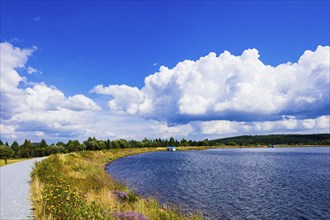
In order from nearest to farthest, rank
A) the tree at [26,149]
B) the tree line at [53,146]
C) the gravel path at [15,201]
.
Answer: the gravel path at [15,201]
the tree line at [53,146]
the tree at [26,149]

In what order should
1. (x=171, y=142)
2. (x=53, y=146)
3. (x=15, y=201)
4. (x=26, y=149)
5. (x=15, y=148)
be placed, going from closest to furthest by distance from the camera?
(x=15, y=201), (x=26, y=149), (x=15, y=148), (x=53, y=146), (x=171, y=142)

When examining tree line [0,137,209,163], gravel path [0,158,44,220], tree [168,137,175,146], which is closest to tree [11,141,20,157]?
tree line [0,137,209,163]

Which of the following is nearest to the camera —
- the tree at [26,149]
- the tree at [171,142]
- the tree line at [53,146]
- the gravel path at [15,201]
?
the gravel path at [15,201]

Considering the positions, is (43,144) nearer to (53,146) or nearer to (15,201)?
(53,146)

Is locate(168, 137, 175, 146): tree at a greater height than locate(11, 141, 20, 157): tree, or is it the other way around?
locate(11, 141, 20, 157): tree

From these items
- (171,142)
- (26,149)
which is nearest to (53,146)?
(26,149)

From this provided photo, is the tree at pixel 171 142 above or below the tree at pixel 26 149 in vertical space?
below

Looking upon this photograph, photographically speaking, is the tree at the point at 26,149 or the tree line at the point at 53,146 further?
the tree at the point at 26,149

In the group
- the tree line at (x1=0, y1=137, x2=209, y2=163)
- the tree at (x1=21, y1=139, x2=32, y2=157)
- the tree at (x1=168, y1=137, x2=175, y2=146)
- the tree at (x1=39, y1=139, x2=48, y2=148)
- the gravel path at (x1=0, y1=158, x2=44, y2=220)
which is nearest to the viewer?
the gravel path at (x1=0, y1=158, x2=44, y2=220)

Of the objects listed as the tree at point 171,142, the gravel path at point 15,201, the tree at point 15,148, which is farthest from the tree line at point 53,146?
the gravel path at point 15,201

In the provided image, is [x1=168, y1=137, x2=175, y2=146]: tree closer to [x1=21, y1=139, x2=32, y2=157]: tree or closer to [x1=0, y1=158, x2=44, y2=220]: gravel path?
[x1=21, y1=139, x2=32, y2=157]: tree

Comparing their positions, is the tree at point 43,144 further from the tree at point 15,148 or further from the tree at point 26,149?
the tree at point 15,148

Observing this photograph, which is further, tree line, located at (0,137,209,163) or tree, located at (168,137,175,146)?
tree, located at (168,137,175,146)

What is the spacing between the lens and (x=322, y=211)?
2178 centimetres
